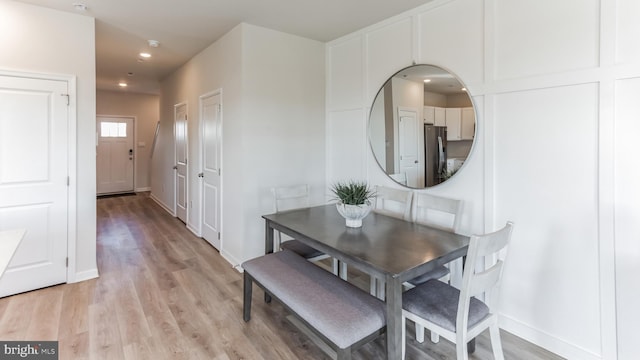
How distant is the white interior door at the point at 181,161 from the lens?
5.09 meters

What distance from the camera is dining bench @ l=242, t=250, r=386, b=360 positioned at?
1556 millimetres

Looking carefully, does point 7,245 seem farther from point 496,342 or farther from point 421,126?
point 421,126

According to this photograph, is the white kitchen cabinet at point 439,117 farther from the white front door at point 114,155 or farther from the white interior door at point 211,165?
the white front door at point 114,155

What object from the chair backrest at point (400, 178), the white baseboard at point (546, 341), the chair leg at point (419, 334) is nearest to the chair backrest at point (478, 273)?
the chair leg at point (419, 334)

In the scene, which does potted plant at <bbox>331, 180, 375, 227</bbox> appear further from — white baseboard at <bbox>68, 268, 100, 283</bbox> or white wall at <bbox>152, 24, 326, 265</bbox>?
white baseboard at <bbox>68, 268, 100, 283</bbox>

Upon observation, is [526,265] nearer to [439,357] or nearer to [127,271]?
[439,357]

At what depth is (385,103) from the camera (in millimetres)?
3158

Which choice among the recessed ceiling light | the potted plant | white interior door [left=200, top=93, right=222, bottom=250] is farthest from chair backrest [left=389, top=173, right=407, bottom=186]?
the recessed ceiling light

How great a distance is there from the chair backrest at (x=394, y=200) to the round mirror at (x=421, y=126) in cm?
21

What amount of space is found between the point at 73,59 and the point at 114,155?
18.6ft

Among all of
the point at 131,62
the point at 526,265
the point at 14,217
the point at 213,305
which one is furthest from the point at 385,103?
the point at 131,62

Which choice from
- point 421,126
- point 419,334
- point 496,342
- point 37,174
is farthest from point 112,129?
point 496,342

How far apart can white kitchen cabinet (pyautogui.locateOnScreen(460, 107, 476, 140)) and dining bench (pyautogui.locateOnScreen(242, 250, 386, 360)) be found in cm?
148

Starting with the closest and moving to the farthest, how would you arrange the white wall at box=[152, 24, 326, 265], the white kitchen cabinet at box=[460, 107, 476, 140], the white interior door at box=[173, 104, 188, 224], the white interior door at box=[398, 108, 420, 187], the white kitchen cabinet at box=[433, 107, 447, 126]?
the white kitchen cabinet at box=[460, 107, 476, 140]
the white kitchen cabinet at box=[433, 107, 447, 126]
the white interior door at box=[398, 108, 420, 187]
the white wall at box=[152, 24, 326, 265]
the white interior door at box=[173, 104, 188, 224]
